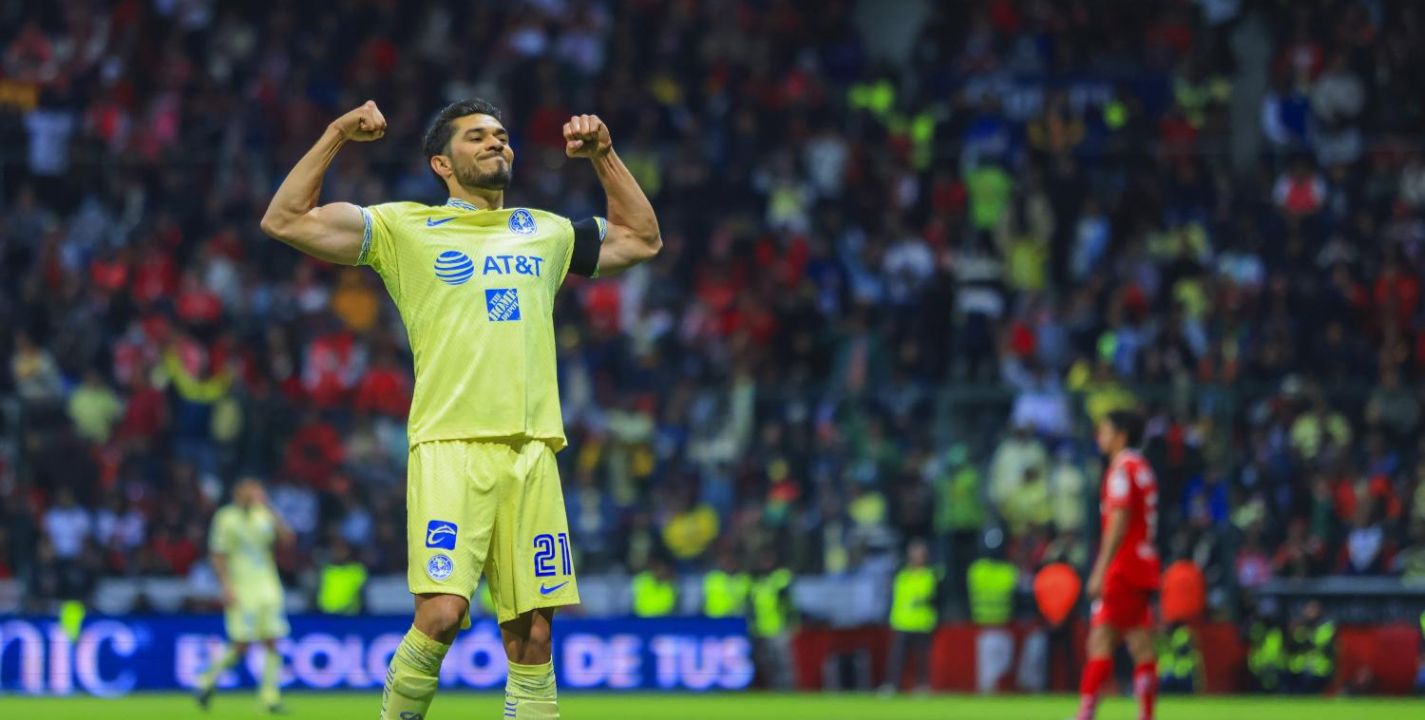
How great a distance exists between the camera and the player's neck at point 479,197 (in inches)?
307

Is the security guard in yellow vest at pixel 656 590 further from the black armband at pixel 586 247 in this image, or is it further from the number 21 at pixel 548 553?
the number 21 at pixel 548 553

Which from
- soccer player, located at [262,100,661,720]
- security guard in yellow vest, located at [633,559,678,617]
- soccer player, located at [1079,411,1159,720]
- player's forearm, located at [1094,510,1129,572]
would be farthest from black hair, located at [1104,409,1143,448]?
security guard in yellow vest, located at [633,559,678,617]

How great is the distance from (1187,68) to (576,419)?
9.30 metres

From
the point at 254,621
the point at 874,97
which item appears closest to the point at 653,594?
the point at 254,621

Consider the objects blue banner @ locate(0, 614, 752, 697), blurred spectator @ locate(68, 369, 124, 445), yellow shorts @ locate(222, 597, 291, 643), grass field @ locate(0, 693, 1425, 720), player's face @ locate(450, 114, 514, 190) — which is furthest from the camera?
blurred spectator @ locate(68, 369, 124, 445)

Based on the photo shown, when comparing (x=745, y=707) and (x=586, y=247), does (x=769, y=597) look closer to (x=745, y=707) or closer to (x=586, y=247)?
(x=745, y=707)

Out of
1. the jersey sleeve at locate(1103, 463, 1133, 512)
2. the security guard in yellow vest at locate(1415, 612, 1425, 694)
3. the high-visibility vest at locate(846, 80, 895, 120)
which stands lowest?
the security guard in yellow vest at locate(1415, 612, 1425, 694)

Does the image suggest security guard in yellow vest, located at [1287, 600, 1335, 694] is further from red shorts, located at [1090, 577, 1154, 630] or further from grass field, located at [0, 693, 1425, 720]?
red shorts, located at [1090, 577, 1154, 630]

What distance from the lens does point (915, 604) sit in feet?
66.9

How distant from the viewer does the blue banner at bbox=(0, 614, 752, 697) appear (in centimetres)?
2031

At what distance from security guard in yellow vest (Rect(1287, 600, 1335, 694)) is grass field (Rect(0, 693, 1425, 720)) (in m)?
0.46

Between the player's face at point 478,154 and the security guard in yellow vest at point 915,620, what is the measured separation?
1319cm

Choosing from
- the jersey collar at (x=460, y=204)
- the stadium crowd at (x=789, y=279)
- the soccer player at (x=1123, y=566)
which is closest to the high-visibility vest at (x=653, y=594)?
the stadium crowd at (x=789, y=279)

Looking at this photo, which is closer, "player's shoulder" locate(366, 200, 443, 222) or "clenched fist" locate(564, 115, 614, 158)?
"player's shoulder" locate(366, 200, 443, 222)
